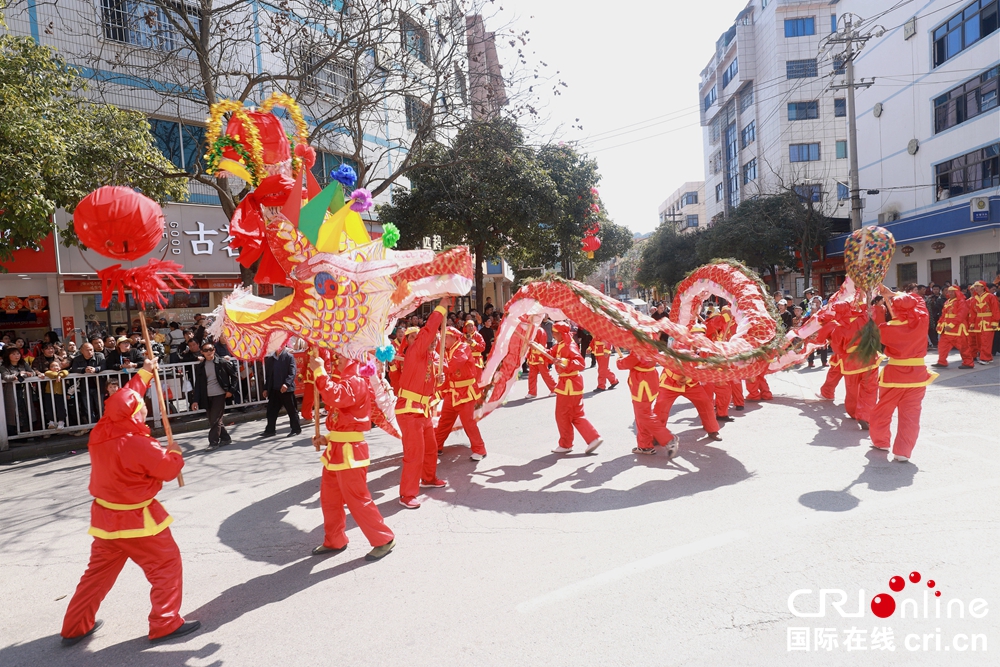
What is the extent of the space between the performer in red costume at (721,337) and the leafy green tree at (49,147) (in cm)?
846

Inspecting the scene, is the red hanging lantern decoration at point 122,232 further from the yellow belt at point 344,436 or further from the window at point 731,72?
the window at point 731,72

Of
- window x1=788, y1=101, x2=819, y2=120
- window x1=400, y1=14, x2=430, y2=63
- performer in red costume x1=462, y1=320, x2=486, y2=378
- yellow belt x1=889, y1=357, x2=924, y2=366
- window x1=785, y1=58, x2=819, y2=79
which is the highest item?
window x1=785, y1=58, x2=819, y2=79

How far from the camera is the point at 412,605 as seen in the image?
3.68m

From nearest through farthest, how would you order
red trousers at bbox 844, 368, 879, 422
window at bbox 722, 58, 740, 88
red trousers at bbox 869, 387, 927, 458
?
1. red trousers at bbox 869, 387, 927, 458
2. red trousers at bbox 844, 368, 879, 422
3. window at bbox 722, 58, 740, 88

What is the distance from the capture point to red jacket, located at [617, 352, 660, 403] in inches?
270

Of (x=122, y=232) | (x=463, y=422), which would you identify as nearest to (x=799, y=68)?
(x=463, y=422)

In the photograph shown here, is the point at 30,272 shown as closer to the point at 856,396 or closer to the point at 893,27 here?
the point at 856,396

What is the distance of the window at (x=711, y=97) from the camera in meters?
40.9

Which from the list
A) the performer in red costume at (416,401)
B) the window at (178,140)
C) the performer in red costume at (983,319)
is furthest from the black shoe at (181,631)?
the performer in red costume at (983,319)

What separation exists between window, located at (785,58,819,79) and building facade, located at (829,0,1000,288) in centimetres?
753

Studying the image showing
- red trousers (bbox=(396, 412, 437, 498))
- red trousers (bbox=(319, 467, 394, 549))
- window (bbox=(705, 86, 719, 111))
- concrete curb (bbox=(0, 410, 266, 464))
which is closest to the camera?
red trousers (bbox=(319, 467, 394, 549))

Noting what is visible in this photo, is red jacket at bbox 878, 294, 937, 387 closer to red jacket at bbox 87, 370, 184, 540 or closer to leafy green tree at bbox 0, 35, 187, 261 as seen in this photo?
red jacket at bbox 87, 370, 184, 540

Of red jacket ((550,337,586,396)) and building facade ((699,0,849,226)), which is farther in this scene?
building facade ((699,0,849,226))

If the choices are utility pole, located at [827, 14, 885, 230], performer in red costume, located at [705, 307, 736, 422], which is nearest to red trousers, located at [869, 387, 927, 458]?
performer in red costume, located at [705, 307, 736, 422]
